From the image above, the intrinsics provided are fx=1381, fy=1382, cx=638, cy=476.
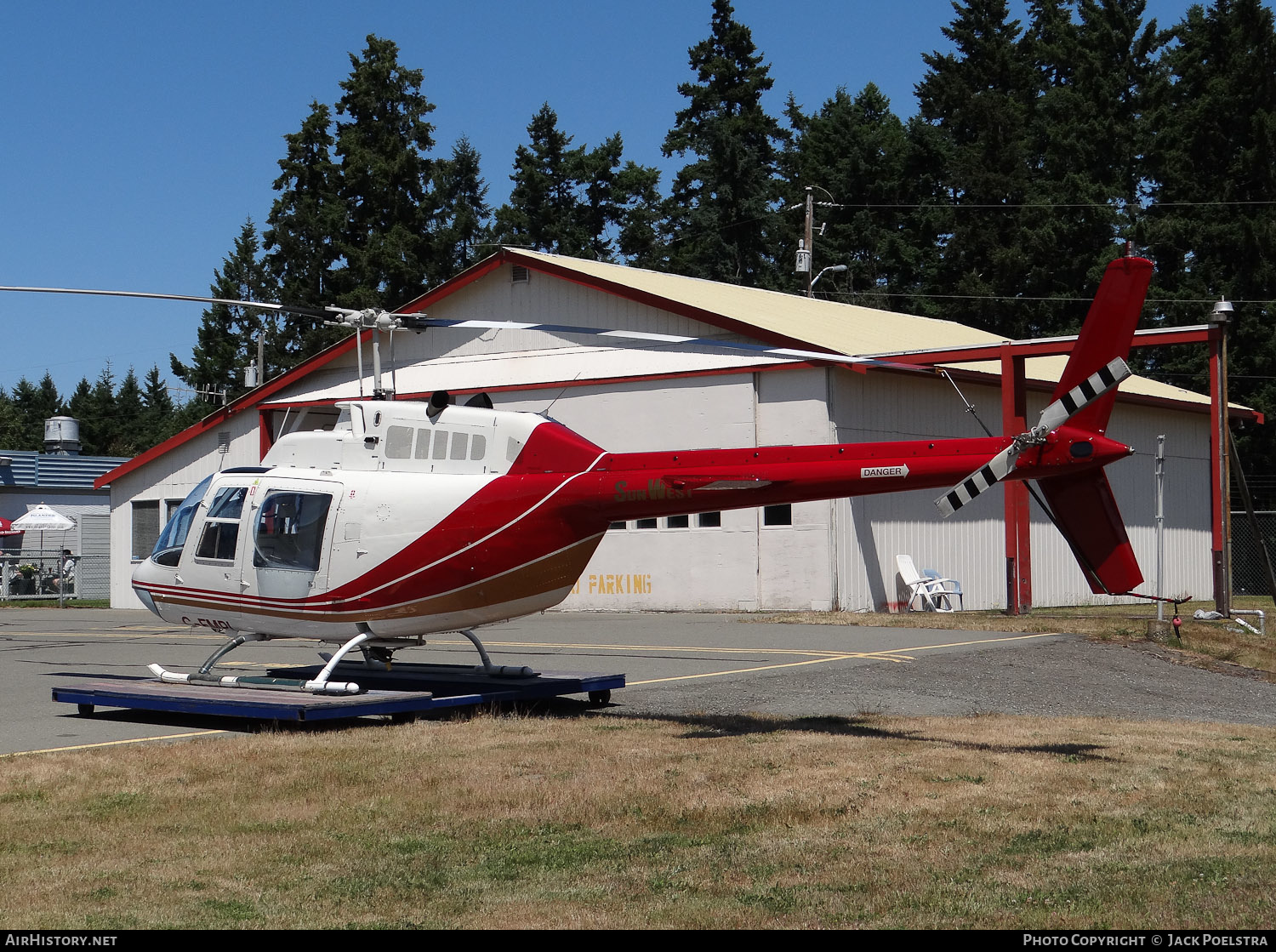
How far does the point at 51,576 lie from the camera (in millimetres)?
52125

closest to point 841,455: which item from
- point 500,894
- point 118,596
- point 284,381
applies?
point 500,894

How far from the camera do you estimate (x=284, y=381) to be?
124 feet

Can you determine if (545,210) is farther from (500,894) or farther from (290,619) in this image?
(500,894)

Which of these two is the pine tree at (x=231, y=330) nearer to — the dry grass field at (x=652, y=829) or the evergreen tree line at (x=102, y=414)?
the evergreen tree line at (x=102, y=414)

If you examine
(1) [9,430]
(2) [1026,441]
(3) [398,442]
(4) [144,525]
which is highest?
(1) [9,430]

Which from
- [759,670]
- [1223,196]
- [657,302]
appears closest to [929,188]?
[1223,196]

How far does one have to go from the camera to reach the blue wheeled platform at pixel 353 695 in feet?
44.3

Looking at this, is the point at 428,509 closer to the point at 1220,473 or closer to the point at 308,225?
the point at 1220,473

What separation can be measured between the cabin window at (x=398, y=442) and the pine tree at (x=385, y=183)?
192ft

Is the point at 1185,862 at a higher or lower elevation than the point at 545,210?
lower

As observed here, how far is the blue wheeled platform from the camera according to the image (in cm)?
1351

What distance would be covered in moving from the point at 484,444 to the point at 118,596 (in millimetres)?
30034

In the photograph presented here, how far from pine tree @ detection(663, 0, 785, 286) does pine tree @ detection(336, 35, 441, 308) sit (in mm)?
13643

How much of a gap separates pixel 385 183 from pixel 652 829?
69.5 m
